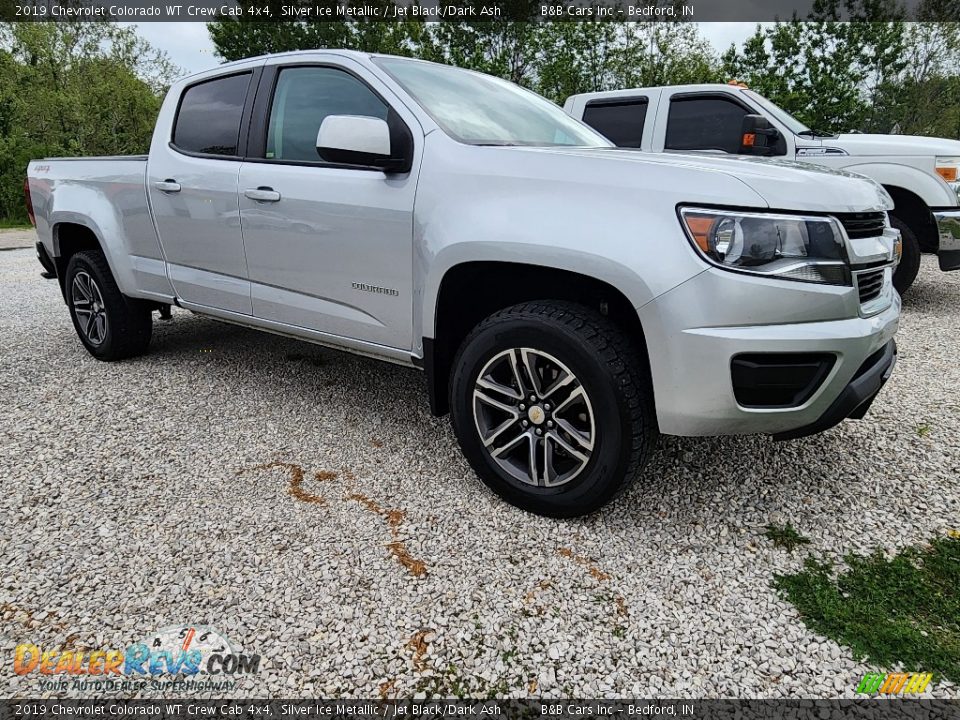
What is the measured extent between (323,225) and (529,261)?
3.64 feet

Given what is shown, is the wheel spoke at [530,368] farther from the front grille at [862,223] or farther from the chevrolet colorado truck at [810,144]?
the chevrolet colorado truck at [810,144]

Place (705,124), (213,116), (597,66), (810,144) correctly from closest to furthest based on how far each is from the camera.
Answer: (213,116)
(810,144)
(705,124)
(597,66)

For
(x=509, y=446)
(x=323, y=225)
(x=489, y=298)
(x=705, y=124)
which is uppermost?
(x=705, y=124)

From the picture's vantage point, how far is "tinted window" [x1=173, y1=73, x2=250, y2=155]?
3.46 meters

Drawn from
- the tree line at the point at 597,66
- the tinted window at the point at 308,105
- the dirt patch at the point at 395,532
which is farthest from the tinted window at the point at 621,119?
the tree line at the point at 597,66

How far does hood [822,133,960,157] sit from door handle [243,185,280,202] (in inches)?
201

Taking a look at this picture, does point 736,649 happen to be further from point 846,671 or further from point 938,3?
point 938,3

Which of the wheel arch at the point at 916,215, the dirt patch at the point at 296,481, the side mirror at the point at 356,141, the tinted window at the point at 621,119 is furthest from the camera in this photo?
the tinted window at the point at 621,119

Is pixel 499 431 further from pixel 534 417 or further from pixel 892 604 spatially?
pixel 892 604

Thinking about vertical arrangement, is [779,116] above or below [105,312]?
above

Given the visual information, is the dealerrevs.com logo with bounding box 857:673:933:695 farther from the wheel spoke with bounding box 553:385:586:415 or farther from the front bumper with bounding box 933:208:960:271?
the front bumper with bounding box 933:208:960:271

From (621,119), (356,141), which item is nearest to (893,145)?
(621,119)

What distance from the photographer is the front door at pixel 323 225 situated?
2725mm

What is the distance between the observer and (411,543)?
2.36m
